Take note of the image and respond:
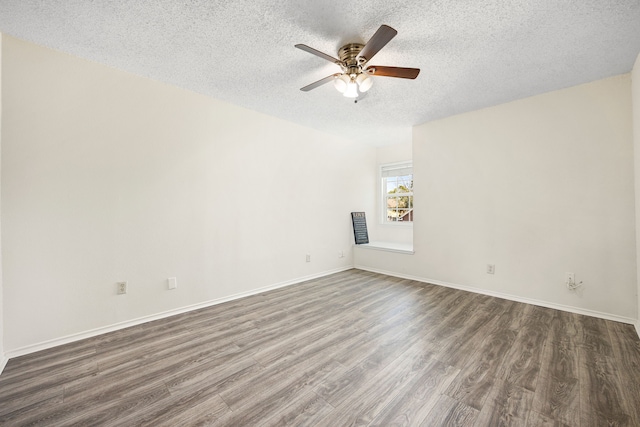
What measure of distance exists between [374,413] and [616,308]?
292 centimetres

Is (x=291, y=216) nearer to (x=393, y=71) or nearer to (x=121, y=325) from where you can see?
(x=121, y=325)

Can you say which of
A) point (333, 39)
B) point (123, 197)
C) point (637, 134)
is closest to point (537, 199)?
point (637, 134)

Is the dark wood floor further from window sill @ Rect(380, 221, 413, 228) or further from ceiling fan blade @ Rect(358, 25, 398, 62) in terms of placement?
window sill @ Rect(380, 221, 413, 228)

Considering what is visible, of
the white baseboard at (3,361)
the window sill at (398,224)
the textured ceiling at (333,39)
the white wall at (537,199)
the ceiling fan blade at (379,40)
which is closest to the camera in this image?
the ceiling fan blade at (379,40)

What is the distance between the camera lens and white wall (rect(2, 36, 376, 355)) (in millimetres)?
2066

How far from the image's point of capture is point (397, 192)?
5418 mm

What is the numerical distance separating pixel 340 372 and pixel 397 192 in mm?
4210

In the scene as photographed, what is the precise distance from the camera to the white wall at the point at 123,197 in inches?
81.4

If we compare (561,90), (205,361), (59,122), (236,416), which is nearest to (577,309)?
(561,90)

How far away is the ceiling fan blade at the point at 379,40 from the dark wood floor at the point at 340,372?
223 cm

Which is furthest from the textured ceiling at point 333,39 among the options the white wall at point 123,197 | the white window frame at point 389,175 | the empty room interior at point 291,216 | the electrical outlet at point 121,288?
the white window frame at point 389,175

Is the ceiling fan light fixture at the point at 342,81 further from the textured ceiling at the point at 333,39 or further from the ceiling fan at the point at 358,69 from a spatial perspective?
the textured ceiling at the point at 333,39

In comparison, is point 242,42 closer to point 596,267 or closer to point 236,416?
point 236,416

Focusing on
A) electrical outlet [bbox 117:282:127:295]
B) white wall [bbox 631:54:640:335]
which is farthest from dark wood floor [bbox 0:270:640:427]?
white wall [bbox 631:54:640:335]
